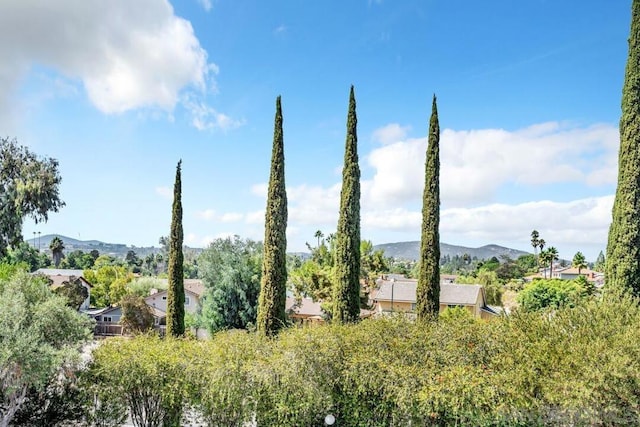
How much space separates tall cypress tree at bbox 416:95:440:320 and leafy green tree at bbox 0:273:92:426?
10.9 meters

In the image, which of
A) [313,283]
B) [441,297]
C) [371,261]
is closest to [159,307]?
[313,283]

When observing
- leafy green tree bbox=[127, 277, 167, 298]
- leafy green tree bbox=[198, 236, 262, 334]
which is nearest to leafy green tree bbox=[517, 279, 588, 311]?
leafy green tree bbox=[198, 236, 262, 334]

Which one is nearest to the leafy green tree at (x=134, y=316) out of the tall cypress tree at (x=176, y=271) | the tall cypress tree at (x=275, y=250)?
the tall cypress tree at (x=176, y=271)

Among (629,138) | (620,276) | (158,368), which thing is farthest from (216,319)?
(629,138)

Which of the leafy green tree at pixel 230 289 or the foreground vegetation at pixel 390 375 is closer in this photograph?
the foreground vegetation at pixel 390 375

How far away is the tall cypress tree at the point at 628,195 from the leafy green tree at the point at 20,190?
27.0m

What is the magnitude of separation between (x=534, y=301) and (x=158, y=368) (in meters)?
34.3

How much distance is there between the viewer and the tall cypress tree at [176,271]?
18609 mm

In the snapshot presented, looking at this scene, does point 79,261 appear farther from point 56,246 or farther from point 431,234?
point 431,234

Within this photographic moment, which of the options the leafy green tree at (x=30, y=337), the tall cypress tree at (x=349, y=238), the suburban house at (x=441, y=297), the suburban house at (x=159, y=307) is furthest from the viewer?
the suburban house at (x=159, y=307)

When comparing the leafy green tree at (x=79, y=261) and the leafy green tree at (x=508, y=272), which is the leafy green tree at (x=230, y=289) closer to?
the leafy green tree at (x=508, y=272)

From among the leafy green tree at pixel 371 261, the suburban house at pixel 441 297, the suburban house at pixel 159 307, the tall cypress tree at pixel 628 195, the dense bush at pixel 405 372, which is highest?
the tall cypress tree at pixel 628 195

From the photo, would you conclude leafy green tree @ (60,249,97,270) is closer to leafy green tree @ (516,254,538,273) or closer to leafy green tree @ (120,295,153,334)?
leafy green tree @ (120,295,153,334)

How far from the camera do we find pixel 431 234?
1605cm
